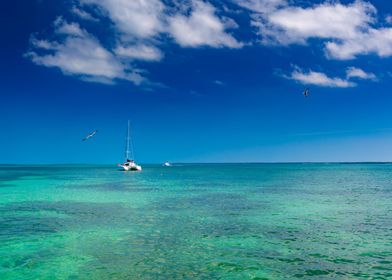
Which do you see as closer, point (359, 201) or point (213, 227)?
point (213, 227)

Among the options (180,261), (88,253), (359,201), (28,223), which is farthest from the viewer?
(359,201)

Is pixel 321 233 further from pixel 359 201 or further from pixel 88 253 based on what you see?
pixel 359 201

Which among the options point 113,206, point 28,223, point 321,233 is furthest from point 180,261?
point 113,206

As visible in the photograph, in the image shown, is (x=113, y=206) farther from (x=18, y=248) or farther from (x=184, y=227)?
(x=18, y=248)

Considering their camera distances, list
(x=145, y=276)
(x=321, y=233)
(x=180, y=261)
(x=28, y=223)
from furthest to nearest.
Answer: (x=28, y=223), (x=321, y=233), (x=180, y=261), (x=145, y=276)

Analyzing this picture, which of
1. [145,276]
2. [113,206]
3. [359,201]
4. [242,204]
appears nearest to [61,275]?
[145,276]

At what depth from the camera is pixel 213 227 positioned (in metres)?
19.2

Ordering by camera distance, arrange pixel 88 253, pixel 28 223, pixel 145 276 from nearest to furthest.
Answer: pixel 145 276
pixel 88 253
pixel 28 223

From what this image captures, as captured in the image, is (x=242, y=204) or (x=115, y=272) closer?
(x=115, y=272)

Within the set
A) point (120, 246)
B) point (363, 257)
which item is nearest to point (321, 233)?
point (363, 257)

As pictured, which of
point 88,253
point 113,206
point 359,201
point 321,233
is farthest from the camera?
point 359,201

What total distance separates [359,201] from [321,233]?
15607 millimetres

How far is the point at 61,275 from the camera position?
11.7 metres

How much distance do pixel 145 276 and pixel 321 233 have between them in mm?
9842
